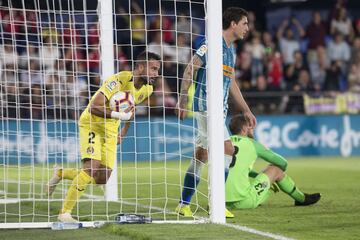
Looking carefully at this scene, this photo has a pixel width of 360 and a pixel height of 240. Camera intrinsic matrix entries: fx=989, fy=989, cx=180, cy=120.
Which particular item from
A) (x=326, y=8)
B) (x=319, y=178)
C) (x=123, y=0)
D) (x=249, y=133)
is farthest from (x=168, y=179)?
(x=326, y=8)

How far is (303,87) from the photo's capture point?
26.6 metres

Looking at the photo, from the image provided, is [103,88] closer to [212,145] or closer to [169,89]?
[212,145]

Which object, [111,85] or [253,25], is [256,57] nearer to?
[253,25]

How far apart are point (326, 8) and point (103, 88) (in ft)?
65.7

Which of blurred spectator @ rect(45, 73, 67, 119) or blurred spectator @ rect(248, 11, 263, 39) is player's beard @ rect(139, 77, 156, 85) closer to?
blurred spectator @ rect(45, 73, 67, 119)

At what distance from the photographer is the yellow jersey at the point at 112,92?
34.1 feet

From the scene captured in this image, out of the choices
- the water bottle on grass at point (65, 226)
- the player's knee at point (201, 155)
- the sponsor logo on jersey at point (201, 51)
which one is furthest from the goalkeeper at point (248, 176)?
the water bottle on grass at point (65, 226)

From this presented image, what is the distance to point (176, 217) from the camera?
10.2 metres

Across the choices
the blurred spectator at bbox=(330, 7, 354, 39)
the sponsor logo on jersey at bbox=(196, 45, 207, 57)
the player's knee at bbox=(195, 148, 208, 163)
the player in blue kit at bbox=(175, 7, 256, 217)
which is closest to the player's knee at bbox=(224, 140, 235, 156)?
the player in blue kit at bbox=(175, 7, 256, 217)

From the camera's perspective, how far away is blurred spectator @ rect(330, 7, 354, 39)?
28047 mm

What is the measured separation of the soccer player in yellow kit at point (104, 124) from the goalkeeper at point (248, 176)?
4.38 feet

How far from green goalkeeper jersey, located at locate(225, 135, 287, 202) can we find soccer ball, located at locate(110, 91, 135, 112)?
4.99 feet

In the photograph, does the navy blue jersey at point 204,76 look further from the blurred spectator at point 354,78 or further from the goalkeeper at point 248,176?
the blurred spectator at point 354,78

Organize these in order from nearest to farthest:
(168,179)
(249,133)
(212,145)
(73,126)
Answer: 1. (212,145)
2. (249,133)
3. (168,179)
4. (73,126)
